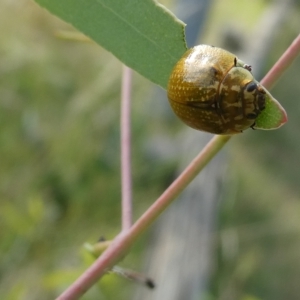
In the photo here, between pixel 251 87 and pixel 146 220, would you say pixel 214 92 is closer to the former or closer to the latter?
pixel 251 87

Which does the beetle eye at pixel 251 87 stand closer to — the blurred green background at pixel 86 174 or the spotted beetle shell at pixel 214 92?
the spotted beetle shell at pixel 214 92

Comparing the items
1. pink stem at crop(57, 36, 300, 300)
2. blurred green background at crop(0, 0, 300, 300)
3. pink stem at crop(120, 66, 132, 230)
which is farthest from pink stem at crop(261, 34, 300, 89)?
blurred green background at crop(0, 0, 300, 300)

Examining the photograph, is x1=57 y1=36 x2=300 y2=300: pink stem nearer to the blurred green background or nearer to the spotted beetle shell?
the spotted beetle shell

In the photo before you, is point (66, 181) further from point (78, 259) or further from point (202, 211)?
point (202, 211)

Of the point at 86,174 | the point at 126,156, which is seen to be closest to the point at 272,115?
the point at 126,156

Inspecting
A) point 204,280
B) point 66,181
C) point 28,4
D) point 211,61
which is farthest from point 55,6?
point 28,4

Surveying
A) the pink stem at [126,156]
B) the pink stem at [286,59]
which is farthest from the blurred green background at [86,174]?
the pink stem at [286,59]

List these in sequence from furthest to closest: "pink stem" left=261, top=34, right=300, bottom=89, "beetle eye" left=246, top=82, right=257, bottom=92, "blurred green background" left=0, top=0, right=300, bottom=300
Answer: "blurred green background" left=0, top=0, right=300, bottom=300
"beetle eye" left=246, top=82, right=257, bottom=92
"pink stem" left=261, top=34, right=300, bottom=89
